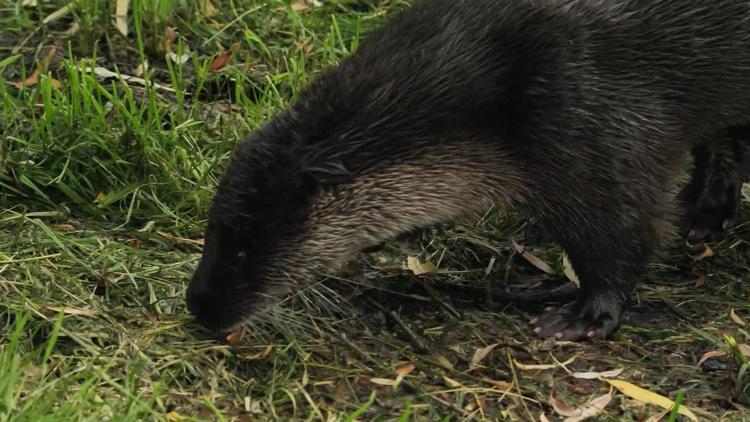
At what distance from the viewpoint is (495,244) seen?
476 centimetres

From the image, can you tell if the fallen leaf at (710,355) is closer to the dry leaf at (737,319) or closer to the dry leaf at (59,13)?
the dry leaf at (737,319)

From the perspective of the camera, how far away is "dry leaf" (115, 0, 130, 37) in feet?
17.5

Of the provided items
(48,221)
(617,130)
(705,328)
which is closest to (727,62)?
(617,130)

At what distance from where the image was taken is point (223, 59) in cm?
542

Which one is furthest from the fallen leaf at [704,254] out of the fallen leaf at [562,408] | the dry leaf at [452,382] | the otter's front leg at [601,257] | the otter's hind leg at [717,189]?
the dry leaf at [452,382]

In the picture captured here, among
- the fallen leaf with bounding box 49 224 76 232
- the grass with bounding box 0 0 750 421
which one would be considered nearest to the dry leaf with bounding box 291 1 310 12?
the grass with bounding box 0 0 750 421

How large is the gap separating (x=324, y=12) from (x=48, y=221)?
1988 millimetres

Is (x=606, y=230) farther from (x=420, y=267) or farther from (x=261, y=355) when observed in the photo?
(x=261, y=355)

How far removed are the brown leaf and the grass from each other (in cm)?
4

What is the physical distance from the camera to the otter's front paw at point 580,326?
4156 mm

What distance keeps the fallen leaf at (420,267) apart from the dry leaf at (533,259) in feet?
1.18

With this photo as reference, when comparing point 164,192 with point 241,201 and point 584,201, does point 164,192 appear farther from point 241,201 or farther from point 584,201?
point 584,201

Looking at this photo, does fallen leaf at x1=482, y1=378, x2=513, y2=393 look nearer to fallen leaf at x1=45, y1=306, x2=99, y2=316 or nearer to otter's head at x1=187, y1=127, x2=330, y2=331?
otter's head at x1=187, y1=127, x2=330, y2=331

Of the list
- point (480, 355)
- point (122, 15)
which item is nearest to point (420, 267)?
point (480, 355)
